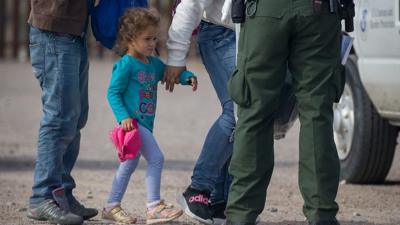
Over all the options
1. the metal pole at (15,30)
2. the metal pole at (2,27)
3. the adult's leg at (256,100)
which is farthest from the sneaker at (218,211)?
the metal pole at (2,27)

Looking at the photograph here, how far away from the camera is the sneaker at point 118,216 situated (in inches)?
231

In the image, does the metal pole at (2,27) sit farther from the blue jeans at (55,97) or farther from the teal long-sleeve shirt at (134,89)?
the teal long-sleeve shirt at (134,89)

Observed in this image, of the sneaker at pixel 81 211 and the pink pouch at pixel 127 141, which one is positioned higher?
the pink pouch at pixel 127 141

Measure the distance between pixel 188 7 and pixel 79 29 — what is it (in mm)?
616

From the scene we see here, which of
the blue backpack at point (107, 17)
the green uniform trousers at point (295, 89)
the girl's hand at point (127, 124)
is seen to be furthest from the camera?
the blue backpack at point (107, 17)

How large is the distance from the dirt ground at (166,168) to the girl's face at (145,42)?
0.97m

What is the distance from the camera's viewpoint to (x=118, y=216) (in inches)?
232

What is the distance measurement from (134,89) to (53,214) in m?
0.79

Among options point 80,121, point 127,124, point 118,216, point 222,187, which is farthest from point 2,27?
point 127,124

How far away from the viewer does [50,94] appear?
5840mm

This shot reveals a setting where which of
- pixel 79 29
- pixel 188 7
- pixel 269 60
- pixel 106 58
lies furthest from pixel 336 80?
pixel 106 58

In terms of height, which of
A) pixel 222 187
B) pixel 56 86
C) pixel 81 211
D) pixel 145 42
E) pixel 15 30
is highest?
pixel 145 42

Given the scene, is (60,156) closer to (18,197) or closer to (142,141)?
(142,141)

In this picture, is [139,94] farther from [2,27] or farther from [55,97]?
[2,27]
